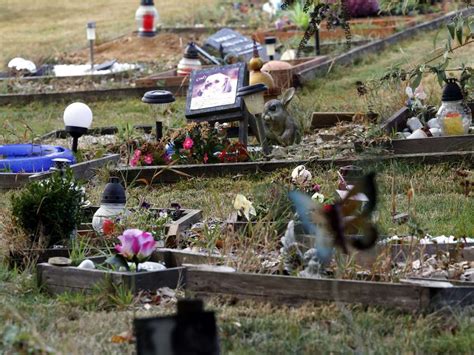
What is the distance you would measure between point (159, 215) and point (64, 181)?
650 millimetres

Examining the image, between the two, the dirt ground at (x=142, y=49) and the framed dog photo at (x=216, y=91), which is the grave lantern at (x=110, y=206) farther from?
the dirt ground at (x=142, y=49)

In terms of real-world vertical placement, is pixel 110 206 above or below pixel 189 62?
below

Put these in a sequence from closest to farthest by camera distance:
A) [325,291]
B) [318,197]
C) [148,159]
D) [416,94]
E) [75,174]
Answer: [325,291], [318,197], [75,174], [148,159], [416,94]

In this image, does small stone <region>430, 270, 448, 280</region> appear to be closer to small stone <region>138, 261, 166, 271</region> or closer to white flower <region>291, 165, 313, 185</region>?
small stone <region>138, 261, 166, 271</region>

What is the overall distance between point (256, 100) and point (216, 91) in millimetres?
706

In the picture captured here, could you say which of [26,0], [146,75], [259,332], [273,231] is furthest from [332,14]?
[26,0]

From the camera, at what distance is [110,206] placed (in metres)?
6.56

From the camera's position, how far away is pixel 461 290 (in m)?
5.00

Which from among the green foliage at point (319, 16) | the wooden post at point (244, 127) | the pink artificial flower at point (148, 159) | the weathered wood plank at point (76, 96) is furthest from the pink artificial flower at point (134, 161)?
the weathered wood plank at point (76, 96)

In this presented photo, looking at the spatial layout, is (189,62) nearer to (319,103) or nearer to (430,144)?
(319,103)

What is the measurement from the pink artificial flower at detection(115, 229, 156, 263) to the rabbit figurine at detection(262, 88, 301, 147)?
3870 mm

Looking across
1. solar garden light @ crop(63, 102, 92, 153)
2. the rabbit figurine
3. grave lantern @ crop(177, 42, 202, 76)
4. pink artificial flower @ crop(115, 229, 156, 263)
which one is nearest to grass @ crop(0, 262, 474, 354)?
pink artificial flower @ crop(115, 229, 156, 263)

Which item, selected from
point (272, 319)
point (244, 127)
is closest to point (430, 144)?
point (244, 127)

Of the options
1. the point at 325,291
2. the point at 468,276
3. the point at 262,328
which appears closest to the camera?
the point at 262,328
